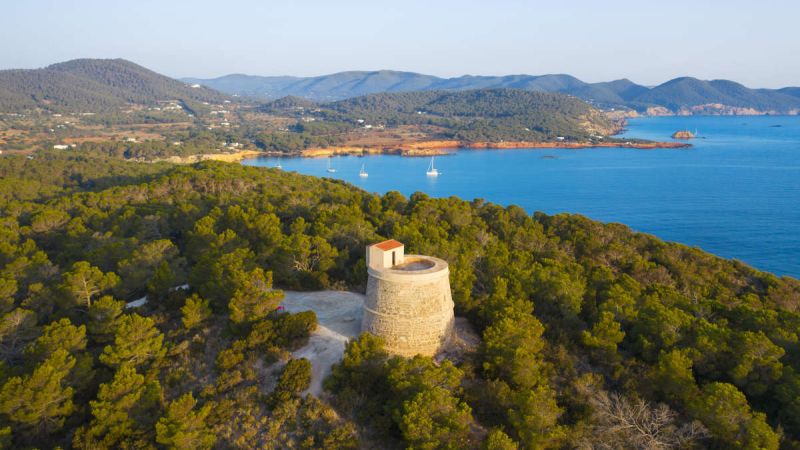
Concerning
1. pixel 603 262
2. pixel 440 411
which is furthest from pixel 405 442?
pixel 603 262

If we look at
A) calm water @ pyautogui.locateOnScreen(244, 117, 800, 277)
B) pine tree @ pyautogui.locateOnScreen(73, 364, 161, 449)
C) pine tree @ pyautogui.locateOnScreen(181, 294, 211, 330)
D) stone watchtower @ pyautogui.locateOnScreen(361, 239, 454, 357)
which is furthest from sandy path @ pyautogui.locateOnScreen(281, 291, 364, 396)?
calm water @ pyautogui.locateOnScreen(244, 117, 800, 277)

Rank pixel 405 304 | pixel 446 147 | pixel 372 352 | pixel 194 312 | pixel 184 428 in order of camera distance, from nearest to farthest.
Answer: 1. pixel 184 428
2. pixel 372 352
3. pixel 405 304
4. pixel 194 312
5. pixel 446 147

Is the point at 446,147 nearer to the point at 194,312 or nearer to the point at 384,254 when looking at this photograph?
the point at 194,312

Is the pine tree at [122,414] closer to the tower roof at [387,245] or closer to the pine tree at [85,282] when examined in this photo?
the pine tree at [85,282]

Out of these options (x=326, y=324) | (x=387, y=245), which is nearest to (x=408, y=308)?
(x=387, y=245)

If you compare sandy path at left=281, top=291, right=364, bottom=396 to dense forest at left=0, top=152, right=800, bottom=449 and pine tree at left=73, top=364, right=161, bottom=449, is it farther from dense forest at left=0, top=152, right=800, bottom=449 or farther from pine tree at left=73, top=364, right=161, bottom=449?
pine tree at left=73, top=364, right=161, bottom=449

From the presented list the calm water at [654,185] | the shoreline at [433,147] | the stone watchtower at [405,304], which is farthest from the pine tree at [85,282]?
the shoreline at [433,147]

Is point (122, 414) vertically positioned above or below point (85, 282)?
below
